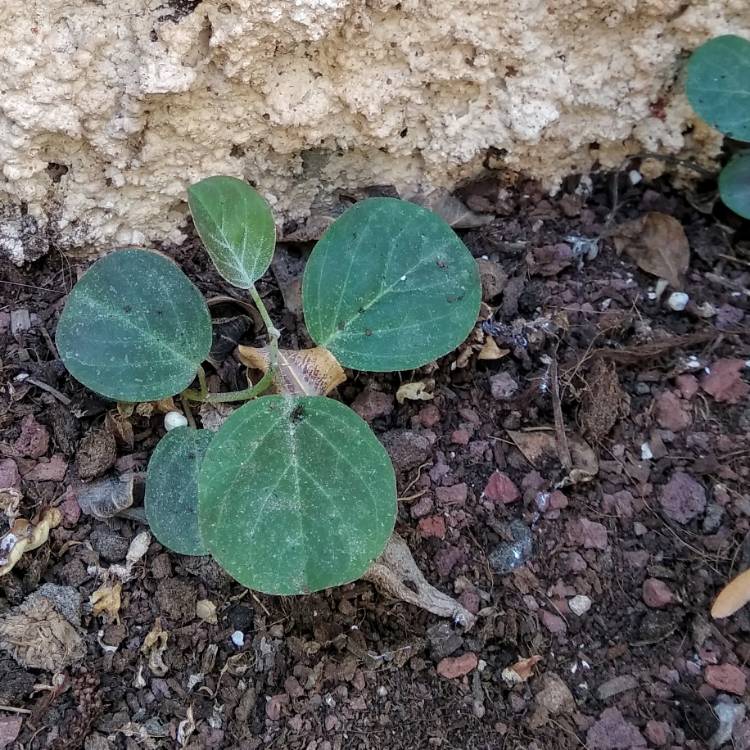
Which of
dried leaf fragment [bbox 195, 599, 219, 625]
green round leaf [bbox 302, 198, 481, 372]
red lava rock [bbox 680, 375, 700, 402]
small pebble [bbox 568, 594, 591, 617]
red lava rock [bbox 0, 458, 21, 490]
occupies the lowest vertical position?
small pebble [bbox 568, 594, 591, 617]

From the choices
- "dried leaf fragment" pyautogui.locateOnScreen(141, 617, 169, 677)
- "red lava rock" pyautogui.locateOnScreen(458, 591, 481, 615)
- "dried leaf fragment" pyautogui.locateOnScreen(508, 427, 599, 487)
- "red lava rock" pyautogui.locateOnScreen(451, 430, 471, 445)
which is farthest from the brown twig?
"dried leaf fragment" pyautogui.locateOnScreen(141, 617, 169, 677)

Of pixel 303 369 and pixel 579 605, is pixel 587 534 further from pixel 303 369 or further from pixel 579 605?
pixel 303 369

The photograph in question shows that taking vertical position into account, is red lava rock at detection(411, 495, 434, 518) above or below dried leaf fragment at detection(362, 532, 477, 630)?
above

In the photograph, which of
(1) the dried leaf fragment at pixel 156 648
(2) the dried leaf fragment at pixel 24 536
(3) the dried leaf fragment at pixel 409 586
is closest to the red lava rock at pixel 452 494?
(3) the dried leaf fragment at pixel 409 586

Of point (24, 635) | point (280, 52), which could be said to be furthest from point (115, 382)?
point (280, 52)

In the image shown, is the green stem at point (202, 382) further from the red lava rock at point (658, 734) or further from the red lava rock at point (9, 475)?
the red lava rock at point (658, 734)

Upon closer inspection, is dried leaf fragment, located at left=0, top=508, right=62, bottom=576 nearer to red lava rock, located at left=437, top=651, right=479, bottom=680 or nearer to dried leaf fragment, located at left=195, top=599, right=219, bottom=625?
dried leaf fragment, located at left=195, top=599, right=219, bottom=625

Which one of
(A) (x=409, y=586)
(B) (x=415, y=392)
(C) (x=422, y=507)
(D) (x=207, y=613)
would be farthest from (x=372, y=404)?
(D) (x=207, y=613)
